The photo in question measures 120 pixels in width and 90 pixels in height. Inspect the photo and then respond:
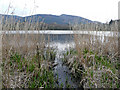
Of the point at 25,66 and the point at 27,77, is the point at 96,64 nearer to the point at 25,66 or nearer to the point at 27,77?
the point at 27,77

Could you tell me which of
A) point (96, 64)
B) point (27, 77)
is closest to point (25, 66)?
point (27, 77)

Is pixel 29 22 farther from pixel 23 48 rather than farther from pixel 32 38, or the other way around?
pixel 23 48

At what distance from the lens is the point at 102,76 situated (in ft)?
6.41

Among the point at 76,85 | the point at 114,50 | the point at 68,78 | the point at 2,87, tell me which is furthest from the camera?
the point at 114,50

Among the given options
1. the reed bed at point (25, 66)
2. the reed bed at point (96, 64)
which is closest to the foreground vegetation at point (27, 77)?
the reed bed at point (25, 66)

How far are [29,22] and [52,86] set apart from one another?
7.22 feet

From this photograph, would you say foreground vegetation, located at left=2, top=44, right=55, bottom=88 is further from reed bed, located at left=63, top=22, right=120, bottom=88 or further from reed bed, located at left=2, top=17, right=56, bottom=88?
reed bed, located at left=63, top=22, right=120, bottom=88

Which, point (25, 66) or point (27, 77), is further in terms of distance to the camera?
point (25, 66)

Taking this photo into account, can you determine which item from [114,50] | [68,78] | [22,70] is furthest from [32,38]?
[114,50]

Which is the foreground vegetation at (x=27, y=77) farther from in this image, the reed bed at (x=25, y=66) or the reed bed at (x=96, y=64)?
the reed bed at (x=96, y=64)

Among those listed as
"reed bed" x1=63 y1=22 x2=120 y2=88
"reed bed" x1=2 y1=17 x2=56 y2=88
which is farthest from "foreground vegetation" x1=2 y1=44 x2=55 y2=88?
"reed bed" x1=63 y1=22 x2=120 y2=88

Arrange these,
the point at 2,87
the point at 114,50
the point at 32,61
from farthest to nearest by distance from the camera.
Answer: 1. the point at 114,50
2. the point at 32,61
3. the point at 2,87

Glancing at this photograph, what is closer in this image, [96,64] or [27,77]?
[27,77]

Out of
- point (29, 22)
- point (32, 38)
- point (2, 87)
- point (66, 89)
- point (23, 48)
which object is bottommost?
point (66, 89)
